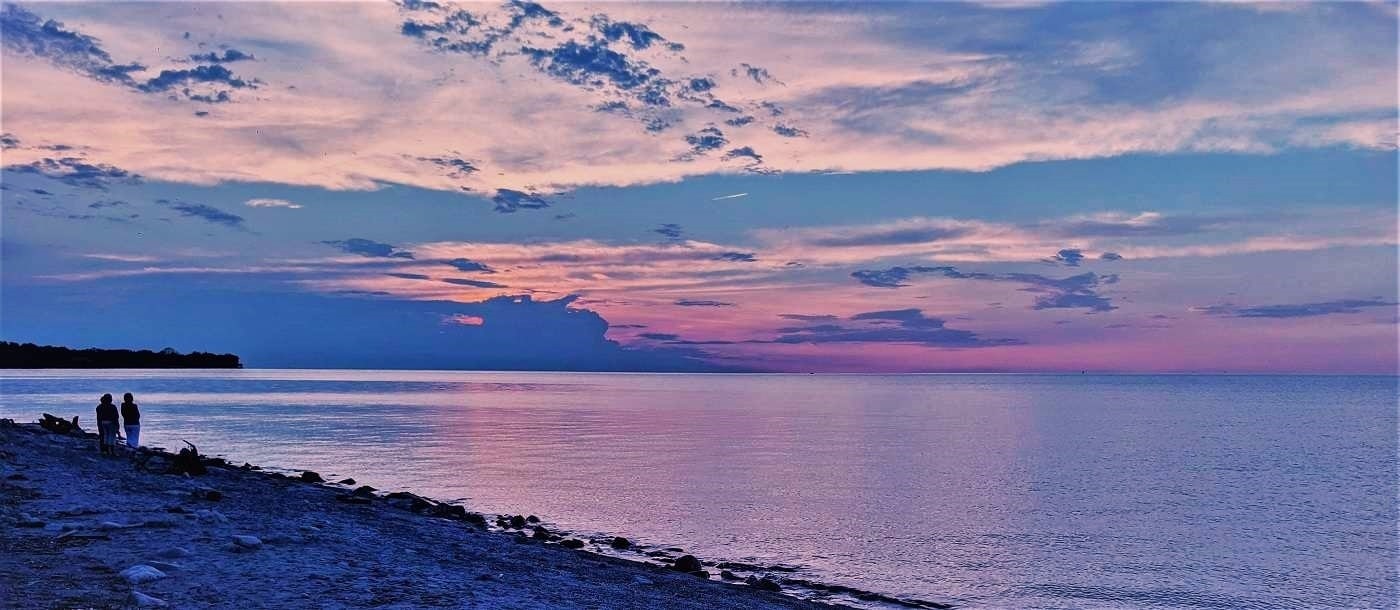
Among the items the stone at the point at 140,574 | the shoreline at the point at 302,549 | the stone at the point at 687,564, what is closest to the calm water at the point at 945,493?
the stone at the point at 687,564

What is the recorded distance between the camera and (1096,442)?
236 feet

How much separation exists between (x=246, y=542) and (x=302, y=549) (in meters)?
1.01

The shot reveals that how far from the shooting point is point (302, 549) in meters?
17.3

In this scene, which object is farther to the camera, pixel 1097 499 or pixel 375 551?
pixel 1097 499

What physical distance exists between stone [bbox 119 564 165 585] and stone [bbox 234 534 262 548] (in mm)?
2657

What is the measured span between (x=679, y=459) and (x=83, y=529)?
38.0m

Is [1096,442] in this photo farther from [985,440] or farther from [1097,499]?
[1097,499]

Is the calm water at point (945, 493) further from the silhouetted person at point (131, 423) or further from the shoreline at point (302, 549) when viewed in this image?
the silhouetted person at point (131, 423)

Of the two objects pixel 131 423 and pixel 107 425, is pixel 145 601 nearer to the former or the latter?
pixel 107 425

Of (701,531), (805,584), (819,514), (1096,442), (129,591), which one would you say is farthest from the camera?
(1096,442)

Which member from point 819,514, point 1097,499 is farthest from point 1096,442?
point 819,514

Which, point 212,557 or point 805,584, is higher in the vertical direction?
point 212,557

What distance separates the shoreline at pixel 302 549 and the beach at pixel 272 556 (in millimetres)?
49

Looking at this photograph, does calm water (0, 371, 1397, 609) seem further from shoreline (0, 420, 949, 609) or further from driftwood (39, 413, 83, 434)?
driftwood (39, 413, 83, 434)
